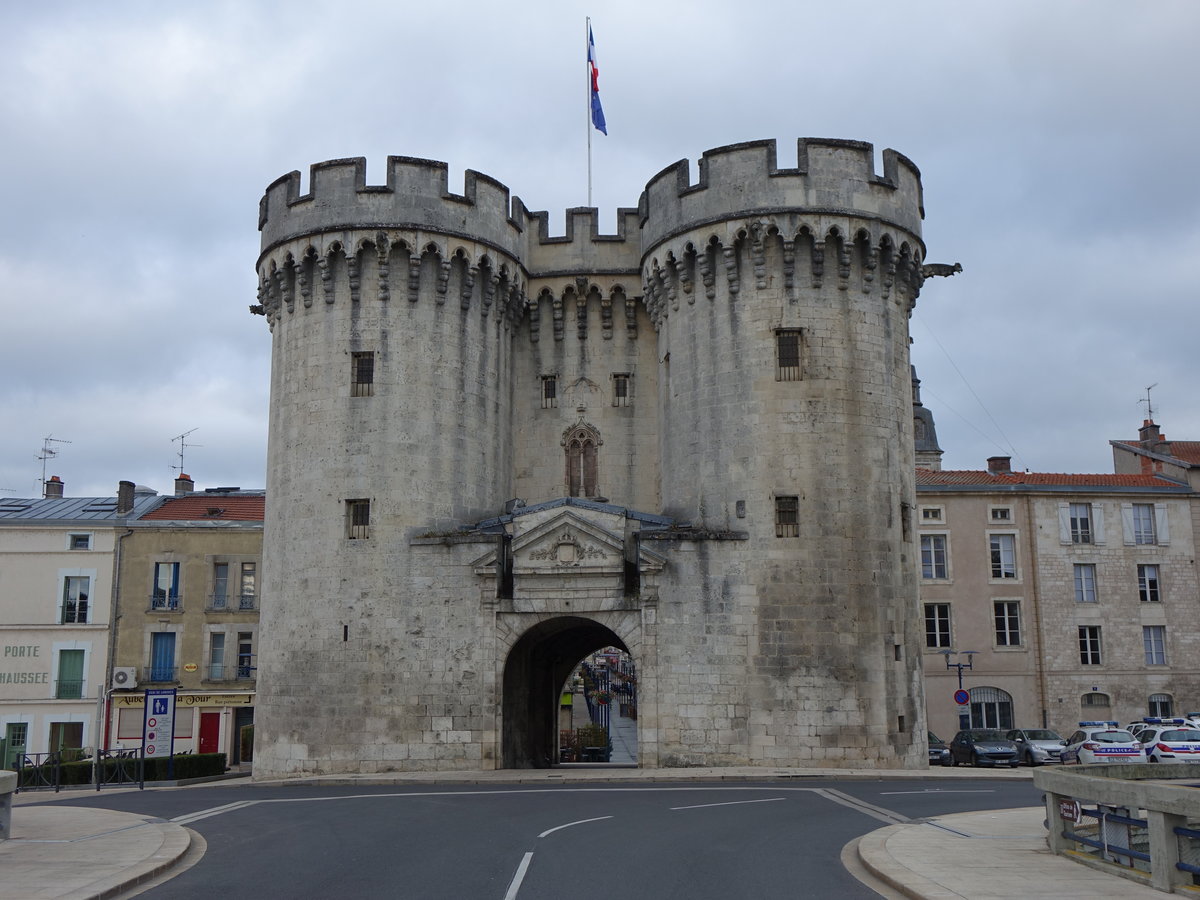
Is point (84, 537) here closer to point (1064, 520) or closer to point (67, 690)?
point (67, 690)

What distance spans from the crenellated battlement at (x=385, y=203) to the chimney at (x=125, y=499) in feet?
60.6

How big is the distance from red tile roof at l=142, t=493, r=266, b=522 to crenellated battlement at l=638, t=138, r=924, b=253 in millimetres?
23243

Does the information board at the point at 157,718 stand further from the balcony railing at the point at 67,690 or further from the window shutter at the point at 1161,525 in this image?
the window shutter at the point at 1161,525

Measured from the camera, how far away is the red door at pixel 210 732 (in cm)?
4234

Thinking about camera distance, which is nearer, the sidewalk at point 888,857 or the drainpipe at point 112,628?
the sidewalk at point 888,857

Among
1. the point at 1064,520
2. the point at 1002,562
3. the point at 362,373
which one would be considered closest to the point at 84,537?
the point at 362,373

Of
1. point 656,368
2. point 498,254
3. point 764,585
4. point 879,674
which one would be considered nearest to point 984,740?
point 879,674

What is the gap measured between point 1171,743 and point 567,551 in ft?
49.9

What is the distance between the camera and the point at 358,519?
28578 millimetres

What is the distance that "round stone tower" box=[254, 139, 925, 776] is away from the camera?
2684cm

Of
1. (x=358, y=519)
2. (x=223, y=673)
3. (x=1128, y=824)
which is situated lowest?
(x=1128, y=824)

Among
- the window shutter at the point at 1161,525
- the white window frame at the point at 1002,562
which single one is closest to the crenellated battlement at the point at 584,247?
the white window frame at the point at 1002,562

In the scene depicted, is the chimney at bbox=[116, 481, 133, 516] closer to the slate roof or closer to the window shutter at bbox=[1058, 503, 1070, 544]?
the slate roof

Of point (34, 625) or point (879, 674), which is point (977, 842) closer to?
point (879, 674)
